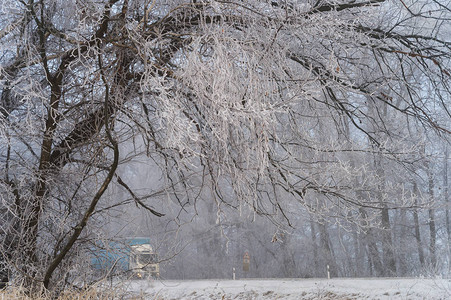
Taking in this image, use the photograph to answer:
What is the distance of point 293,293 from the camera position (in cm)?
1422

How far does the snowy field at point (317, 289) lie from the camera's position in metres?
11.5

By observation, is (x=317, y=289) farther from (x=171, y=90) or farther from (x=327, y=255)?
(x=327, y=255)

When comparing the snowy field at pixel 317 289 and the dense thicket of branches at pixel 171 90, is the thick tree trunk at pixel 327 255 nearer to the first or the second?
the snowy field at pixel 317 289

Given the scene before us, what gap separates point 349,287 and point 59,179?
850 cm

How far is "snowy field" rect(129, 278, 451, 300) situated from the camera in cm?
1153

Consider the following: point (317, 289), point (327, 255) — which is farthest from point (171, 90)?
point (327, 255)

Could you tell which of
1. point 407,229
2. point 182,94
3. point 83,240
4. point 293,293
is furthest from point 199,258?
point 182,94

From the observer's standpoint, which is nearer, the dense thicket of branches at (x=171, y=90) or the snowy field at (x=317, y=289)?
the dense thicket of branches at (x=171, y=90)

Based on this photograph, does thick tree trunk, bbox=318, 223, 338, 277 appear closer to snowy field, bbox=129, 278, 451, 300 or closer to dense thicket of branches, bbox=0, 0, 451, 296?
snowy field, bbox=129, 278, 451, 300

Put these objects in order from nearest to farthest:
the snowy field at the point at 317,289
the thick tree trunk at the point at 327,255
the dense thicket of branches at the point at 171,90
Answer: the dense thicket of branches at the point at 171,90, the snowy field at the point at 317,289, the thick tree trunk at the point at 327,255

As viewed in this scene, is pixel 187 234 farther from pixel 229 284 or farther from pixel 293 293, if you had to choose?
pixel 293 293

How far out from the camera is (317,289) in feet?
44.1

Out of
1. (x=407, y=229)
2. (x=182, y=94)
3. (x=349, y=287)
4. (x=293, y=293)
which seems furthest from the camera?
(x=407, y=229)

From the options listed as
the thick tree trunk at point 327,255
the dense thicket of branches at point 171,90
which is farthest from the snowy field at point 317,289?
the thick tree trunk at point 327,255
